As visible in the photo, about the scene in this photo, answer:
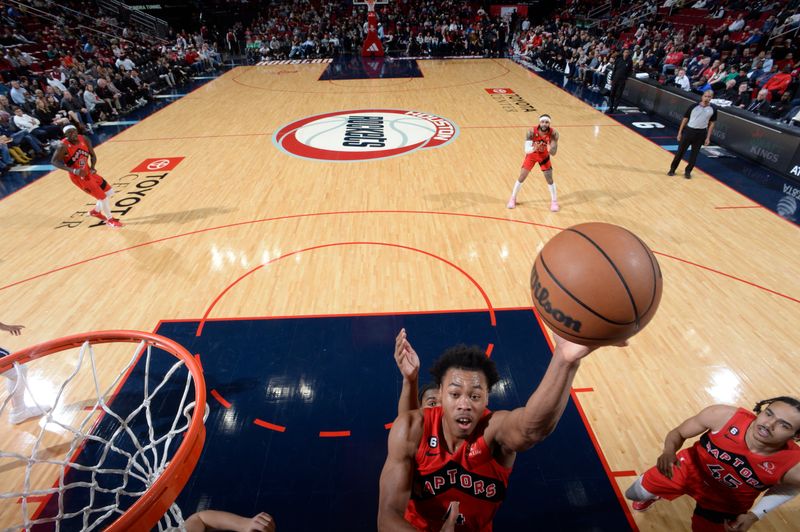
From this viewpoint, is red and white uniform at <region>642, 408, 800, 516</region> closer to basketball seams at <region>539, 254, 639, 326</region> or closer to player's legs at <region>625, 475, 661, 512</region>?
player's legs at <region>625, 475, 661, 512</region>

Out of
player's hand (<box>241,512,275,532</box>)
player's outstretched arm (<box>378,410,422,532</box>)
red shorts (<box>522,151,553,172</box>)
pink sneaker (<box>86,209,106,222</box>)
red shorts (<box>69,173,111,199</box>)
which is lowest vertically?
pink sneaker (<box>86,209,106,222</box>)

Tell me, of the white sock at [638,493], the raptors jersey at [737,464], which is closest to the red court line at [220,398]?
the white sock at [638,493]

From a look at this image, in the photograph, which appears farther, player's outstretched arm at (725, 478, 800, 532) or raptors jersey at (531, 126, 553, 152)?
raptors jersey at (531, 126, 553, 152)

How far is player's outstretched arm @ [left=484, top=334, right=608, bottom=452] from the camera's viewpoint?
4.87 feet

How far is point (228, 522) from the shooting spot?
7.82 feet

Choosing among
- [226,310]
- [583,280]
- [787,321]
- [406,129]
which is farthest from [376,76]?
[583,280]

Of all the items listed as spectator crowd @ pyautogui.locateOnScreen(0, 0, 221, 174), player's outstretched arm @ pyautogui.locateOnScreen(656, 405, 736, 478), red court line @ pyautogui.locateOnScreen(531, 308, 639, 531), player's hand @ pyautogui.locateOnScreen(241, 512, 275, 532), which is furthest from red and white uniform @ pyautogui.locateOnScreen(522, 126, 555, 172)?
spectator crowd @ pyautogui.locateOnScreen(0, 0, 221, 174)

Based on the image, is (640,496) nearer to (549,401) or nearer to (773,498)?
(773,498)

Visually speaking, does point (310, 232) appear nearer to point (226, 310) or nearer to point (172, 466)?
point (226, 310)

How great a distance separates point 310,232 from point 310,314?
1915 millimetres

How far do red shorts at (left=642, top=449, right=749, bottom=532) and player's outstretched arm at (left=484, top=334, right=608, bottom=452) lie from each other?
5.35 ft

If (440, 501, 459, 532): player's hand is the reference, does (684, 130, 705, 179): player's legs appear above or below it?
below

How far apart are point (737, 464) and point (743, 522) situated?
1.00 feet

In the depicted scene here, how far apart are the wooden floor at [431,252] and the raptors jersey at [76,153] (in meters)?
1.04
